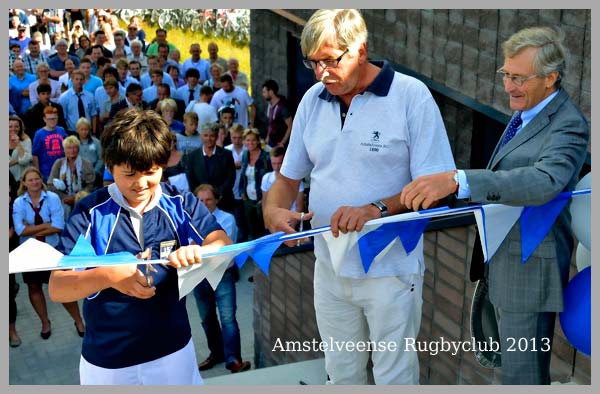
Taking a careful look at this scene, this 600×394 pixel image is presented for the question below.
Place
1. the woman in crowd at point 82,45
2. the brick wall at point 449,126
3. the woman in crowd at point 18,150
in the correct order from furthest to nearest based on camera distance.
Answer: the woman in crowd at point 82,45, the woman in crowd at point 18,150, the brick wall at point 449,126

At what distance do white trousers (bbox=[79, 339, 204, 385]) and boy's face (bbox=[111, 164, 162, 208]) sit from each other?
2.20 feet

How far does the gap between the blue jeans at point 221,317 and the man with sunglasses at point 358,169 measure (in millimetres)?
3732

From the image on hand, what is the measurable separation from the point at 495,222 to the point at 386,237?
46 cm

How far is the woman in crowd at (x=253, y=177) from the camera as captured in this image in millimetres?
10031

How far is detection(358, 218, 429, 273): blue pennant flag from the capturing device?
3.87 meters

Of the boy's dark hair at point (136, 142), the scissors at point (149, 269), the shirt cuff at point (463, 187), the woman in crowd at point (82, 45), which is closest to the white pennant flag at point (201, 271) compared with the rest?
the scissors at point (149, 269)

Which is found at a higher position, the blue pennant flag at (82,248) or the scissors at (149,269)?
the blue pennant flag at (82,248)

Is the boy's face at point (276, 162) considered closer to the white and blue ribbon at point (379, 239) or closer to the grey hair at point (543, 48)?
the white and blue ribbon at point (379, 239)

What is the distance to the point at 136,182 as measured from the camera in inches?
139

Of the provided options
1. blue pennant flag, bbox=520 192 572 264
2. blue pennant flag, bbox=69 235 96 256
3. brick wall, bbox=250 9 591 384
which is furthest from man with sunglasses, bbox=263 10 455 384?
brick wall, bbox=250 9 591 384

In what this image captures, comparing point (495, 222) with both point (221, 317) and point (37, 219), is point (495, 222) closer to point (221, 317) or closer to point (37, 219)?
point (221, 317)

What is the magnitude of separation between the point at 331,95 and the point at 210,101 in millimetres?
9326

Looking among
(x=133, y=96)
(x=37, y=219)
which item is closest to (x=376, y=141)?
(x=37, y=219)

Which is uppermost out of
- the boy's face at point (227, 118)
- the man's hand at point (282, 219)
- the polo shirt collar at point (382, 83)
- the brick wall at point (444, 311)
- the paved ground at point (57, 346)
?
the polo shirt collar at point (382, 83)
